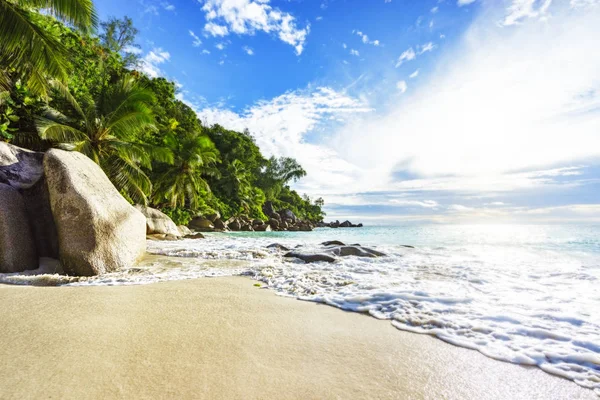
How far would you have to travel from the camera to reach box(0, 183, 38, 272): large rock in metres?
4.43

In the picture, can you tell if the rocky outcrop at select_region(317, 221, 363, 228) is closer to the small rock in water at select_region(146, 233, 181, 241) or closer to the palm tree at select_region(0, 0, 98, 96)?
the small rock in water at select_region(146, 233, 181, 241)

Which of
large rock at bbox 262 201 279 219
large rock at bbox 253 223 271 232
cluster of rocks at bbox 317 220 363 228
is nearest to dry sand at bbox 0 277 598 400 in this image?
large rock at bbox 253 223 271 232

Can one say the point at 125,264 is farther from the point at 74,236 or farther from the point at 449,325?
the point at 449,325

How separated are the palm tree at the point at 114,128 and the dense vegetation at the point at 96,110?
0.04m

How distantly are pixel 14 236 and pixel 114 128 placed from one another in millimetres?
8499

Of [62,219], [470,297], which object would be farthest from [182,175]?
[470,297]

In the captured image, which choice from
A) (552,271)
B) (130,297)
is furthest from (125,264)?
(552,271)

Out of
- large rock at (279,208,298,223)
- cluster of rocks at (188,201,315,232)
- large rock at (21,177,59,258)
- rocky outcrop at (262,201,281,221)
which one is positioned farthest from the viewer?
large rock at (279,208,298,223)

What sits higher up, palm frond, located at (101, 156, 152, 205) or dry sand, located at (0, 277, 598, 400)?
palm frond, located at (101, 156, 152, 205)

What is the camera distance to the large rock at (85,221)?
451cm

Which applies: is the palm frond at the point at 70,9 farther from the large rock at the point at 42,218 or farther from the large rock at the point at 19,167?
the large rock at the point at 42,218

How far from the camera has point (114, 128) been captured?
11.7m

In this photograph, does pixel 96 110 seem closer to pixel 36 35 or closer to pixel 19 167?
pixel 36 35

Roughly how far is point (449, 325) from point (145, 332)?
2581 millimetres
